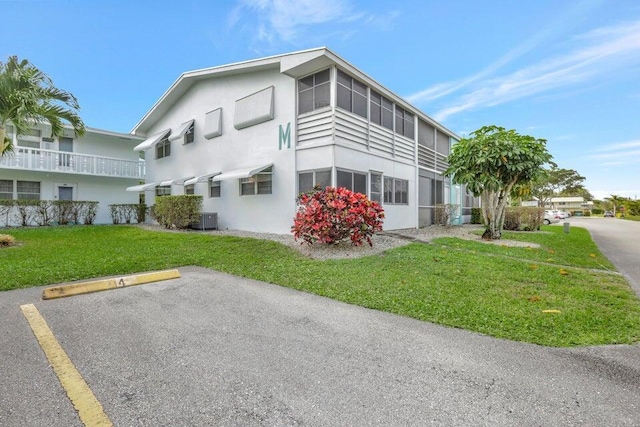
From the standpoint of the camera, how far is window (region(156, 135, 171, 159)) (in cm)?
1922

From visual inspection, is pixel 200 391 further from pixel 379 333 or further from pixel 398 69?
pixel 398 69

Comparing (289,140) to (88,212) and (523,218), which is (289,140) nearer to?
(88,212)

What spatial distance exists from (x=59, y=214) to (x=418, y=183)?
1962 centimetres

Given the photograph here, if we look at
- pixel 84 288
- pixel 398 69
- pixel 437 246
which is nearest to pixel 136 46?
pixel 398 69

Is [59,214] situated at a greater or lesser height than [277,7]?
lesser

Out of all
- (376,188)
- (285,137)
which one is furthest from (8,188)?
(376,188)

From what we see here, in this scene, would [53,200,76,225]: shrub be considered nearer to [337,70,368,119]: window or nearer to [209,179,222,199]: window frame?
[209,179,222,199]: window frame

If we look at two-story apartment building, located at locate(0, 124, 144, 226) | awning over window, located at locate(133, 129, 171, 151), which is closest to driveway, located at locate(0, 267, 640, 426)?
awning over window, located at locate(133, 129, 171, 151)

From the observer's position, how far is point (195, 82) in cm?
1688

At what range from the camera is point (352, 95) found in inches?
497

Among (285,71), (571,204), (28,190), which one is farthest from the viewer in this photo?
(571,204)

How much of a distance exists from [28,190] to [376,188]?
20061 millimetres

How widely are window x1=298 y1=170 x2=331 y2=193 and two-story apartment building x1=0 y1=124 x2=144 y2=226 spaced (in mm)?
12506

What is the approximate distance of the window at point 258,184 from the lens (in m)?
13.3
